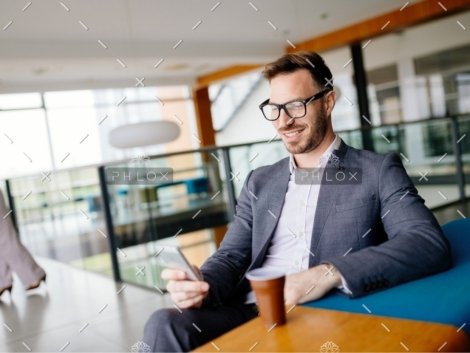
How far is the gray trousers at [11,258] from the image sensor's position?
3623 millimetres

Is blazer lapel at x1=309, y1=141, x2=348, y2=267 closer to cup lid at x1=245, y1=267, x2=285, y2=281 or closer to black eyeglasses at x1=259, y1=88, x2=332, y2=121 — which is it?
black eyeglasses at x1=259, y1=88, x2=332, y2=121

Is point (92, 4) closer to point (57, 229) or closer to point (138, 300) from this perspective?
point (138, 300)

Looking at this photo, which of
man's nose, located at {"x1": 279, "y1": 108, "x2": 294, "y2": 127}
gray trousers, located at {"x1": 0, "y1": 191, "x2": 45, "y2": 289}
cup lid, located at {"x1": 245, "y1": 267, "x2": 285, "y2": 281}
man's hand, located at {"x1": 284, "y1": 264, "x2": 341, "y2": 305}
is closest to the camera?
cup lid, located at {"x1": 245, "y1": 267, "x2": 285, "y2": 281}

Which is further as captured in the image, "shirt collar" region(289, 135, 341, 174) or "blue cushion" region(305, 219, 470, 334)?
"shirt collar" region(289, 135, 341, 174)

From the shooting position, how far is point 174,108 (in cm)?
1105

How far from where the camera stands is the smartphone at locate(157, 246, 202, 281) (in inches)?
39.8

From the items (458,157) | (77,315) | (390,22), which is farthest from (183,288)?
(390,22)

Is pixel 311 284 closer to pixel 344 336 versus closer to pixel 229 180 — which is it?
pixel 344 336

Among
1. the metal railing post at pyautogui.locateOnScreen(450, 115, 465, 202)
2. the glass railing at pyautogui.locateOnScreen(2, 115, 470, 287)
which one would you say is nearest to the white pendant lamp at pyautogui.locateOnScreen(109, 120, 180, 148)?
the glass railing at pyautogui.locateOnScreen(2, 115, 470, 287)

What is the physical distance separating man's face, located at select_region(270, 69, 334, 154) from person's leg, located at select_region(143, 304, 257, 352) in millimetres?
561

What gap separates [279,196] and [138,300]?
82.9 inches

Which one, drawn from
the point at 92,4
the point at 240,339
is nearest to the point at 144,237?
the point at 92,4

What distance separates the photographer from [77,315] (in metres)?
3.06

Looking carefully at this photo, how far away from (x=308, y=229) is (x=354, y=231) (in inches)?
6.1
